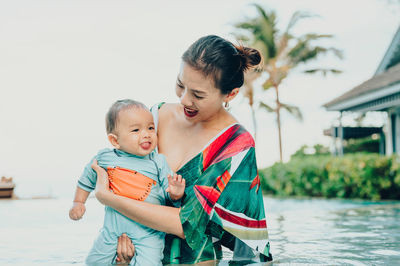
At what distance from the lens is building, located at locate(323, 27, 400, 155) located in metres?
16.6

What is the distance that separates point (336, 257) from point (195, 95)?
7.11 ft

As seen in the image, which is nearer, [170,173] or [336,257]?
[170,173]

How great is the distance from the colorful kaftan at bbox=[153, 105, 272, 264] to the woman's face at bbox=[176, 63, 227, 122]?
0.75 feet

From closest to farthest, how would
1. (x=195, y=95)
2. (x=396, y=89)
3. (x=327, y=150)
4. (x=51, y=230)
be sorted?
1. (x=195, y=95)
2. (x=51, y=230)
3. (x=396, y=89)
4. (x=327, y=150)

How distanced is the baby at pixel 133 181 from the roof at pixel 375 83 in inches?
553

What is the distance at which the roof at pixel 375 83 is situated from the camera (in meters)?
16.5

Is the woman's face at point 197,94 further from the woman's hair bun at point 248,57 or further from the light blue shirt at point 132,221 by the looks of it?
→ the light blue shirt at point 132,221

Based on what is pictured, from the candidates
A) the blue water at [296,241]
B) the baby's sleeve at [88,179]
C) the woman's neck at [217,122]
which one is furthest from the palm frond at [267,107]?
the baby's sleeve at [88,179]

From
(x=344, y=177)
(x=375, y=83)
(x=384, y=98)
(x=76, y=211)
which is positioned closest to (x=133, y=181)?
(x=76, y=211)

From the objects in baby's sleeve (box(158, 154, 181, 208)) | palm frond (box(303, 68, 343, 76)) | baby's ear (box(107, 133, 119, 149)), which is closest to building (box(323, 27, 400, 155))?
palm frond (box(303, 68, 343, 76))

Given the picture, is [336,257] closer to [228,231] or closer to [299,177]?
[228,231]

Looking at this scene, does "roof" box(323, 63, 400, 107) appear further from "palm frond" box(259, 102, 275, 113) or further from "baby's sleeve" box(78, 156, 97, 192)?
"baby's sleeve" box(78, 156, 97, 192)

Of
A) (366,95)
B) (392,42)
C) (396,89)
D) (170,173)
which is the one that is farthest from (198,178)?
(392,42)

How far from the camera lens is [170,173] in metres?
3.06
